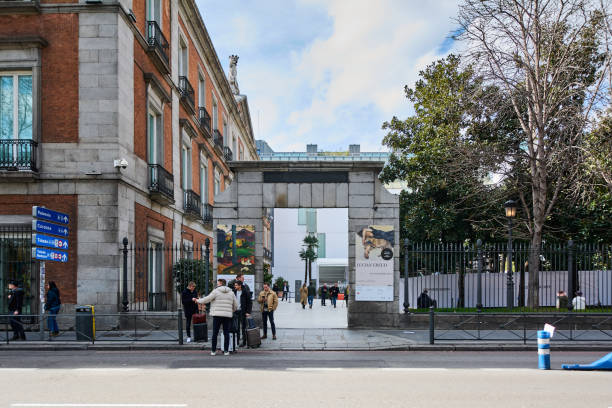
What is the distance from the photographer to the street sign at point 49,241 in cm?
1355

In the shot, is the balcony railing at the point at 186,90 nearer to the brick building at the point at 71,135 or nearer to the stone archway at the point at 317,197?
the brick building at the point at 71,135

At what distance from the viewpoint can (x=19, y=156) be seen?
53.4 feet

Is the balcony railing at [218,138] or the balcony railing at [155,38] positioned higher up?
the balcony railing at [155,38]

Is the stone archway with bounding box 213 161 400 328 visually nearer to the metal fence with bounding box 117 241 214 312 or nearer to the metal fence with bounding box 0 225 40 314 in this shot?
the metal fence with bounding box 117 241 214 312

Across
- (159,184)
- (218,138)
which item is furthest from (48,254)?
(218,138)

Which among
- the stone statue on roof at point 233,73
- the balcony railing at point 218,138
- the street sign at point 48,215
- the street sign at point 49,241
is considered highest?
the stone statue on roof at point 233,73

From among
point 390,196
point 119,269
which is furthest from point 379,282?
point 119,269

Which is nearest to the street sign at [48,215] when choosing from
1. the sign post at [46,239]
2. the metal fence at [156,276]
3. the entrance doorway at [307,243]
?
the sign post at [46,239]

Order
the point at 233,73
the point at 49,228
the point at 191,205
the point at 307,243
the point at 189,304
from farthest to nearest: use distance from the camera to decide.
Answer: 1. the point at 307,243
2. the point at 233,73
3. the point at 191,205
4. the point at 189,304
5. the point at 49,228

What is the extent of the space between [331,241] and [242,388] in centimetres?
5950

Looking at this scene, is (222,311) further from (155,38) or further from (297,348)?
(155,38)

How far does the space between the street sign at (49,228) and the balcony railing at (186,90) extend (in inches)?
430

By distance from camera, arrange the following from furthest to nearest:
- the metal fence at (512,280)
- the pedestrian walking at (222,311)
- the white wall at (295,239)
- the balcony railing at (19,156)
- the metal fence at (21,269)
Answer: the white wall at (295,239) < the metal fence at (512,280) < the metal fence at (21,269) < the balcony railing at (19,156) < the pedestrian walking at (222,311)

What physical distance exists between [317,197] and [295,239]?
49980mm
